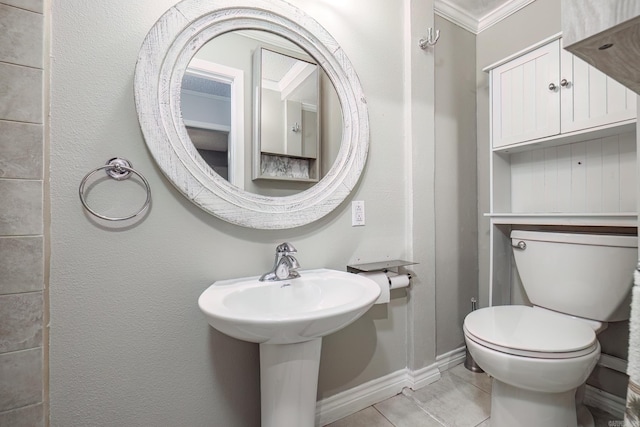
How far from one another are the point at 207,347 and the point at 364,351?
77cm

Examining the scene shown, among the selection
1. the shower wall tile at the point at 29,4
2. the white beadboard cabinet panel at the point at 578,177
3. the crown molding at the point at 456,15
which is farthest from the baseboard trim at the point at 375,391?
the crown molding at the point at 456,15

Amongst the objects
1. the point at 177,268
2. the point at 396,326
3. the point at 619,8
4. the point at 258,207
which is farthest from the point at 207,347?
the point at 619,8

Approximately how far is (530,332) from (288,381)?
0.94 metres

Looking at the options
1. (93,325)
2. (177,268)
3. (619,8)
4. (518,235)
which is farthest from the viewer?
(518,235)

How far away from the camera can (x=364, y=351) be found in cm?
141

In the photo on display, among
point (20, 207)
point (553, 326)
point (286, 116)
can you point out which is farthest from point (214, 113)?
point (553, 326)

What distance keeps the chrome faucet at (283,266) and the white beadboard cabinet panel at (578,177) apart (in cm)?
151

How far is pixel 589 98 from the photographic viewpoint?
1.30m

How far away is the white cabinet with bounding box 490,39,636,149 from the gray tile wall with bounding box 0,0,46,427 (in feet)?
6.61

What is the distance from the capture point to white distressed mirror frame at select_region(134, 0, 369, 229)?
95 centimetres

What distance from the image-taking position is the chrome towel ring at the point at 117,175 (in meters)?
0.87

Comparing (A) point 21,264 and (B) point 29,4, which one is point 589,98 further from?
(A) point 21,264

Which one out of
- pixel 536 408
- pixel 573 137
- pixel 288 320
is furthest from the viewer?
pixel 573 137

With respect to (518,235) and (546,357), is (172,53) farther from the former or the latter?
(518,235)
